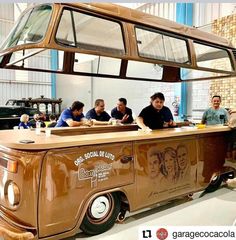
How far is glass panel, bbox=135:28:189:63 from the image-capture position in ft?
9.41

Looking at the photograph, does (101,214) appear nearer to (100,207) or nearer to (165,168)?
(100,207)

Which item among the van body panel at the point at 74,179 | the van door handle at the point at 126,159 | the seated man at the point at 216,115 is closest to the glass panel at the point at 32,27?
the van body panel at the point at 74,179

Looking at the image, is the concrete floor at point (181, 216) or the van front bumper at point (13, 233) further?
the concrete floor at point (181, 216)

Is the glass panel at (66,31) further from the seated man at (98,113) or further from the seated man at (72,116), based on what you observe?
the seated man at (98,113)

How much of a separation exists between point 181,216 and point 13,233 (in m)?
1.94

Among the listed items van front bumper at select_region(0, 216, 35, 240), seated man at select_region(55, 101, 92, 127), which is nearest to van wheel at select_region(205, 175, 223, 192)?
seated man at select_region(55, 101, 92, 127)

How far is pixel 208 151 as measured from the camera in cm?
364

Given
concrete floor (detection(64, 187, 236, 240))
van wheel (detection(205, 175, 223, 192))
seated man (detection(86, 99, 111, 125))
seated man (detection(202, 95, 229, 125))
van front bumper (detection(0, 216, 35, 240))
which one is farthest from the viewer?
seated man (detection(86, 99, 111, 125))

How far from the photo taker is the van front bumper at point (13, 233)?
6.61 feet

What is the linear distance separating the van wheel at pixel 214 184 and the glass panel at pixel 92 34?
2.61 meters

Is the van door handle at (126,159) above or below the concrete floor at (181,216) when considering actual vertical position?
above

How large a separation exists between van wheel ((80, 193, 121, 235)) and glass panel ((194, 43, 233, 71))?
214 cm

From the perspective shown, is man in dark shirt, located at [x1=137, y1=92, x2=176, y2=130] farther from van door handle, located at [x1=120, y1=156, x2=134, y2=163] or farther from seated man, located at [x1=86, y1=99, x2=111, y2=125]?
seated man, located at [x1=86, y1=99, x2=111, y2=125]

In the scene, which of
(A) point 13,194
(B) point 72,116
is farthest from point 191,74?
(A) point 13,194
